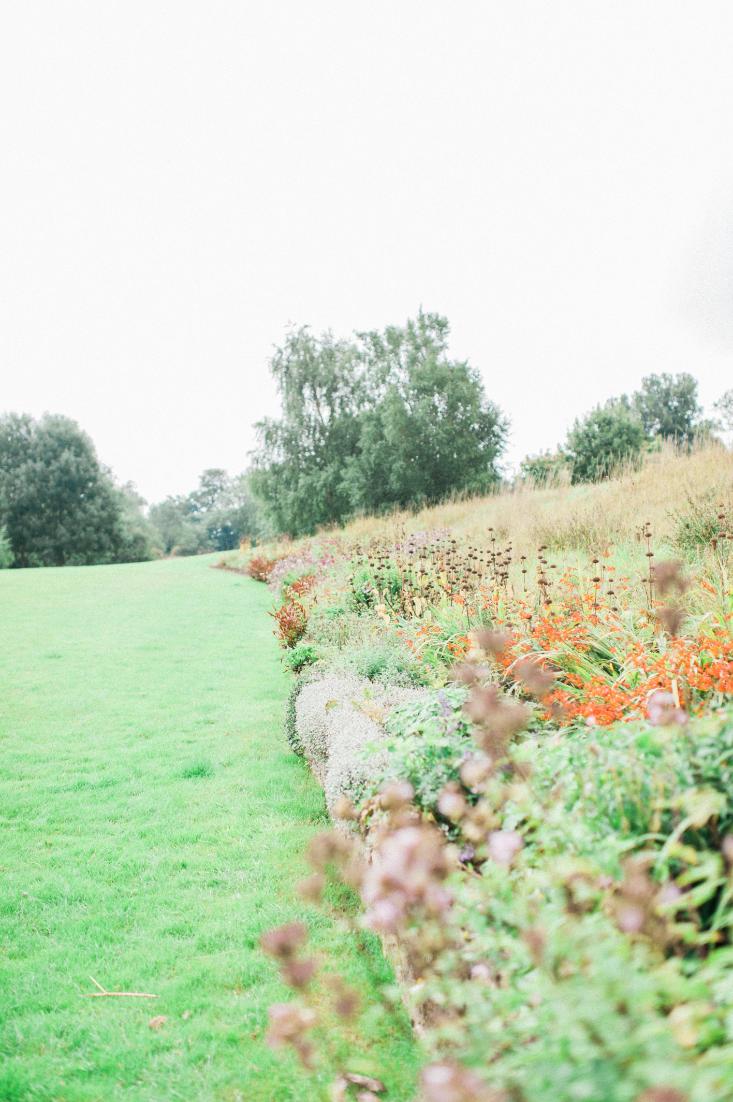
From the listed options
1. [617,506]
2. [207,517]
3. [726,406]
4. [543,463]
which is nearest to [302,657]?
[617,506]

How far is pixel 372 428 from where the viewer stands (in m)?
21.6

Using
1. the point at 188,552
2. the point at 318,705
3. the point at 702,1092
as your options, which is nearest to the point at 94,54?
the point at 318,705

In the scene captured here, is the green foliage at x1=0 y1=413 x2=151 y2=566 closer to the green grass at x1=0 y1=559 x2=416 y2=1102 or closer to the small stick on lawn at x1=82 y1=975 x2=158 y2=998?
the green grass at x1=0 y1=559 x2=416 y2=1102

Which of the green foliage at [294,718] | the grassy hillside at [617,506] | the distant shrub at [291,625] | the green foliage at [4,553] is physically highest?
the green foliage at [4,553]

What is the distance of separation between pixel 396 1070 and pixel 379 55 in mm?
13821

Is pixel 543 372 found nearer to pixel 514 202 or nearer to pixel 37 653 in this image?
pixel 514 202

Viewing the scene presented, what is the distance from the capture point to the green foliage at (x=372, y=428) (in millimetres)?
21141

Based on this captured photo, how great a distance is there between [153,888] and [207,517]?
229ft

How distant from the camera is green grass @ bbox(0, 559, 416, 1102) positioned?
2.05 m

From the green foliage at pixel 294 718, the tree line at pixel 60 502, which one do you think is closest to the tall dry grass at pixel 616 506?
the green foliage at pixel 294 718

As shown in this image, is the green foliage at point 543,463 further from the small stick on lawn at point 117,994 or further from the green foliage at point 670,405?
the green foliage at point 670,405

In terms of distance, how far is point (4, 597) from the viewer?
13.8m

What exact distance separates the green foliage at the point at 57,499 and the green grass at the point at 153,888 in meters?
29.3

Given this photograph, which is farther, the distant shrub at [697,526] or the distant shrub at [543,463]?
the distant shrub at [543,463]
